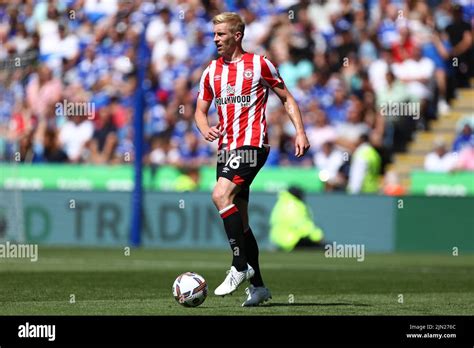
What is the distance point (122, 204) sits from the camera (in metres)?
22.7

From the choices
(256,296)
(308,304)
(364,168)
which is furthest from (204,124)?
(364,168)

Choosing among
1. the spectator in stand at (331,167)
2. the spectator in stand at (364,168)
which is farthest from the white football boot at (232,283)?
the spectator in stand at (331,167)

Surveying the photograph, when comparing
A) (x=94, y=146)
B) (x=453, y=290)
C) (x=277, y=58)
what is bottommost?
(x=453, y=290)

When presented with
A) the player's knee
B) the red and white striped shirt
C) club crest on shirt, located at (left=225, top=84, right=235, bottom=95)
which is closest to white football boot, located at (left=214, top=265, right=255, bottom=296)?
the player's knee

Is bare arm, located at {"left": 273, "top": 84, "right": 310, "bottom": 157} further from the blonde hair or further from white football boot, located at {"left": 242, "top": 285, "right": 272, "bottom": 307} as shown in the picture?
white football boot, located at {"left": 242, "top": 285, "right": 272, "bottom": 307}

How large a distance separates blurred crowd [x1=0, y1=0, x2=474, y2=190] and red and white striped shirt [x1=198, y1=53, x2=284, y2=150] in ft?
38.9

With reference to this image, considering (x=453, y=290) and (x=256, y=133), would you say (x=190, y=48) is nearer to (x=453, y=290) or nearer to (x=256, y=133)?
(x=453, y=290)

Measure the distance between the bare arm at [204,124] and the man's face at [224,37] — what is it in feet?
1.80

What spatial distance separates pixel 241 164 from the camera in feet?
34.7

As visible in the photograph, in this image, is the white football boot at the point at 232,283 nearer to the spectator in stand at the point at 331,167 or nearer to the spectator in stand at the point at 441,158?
the spectator in stand at the point at 331,167

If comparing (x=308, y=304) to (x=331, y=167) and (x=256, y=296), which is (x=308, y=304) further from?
(x=331, y=167)

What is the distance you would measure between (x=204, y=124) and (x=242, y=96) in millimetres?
421
